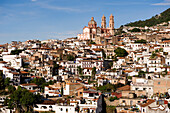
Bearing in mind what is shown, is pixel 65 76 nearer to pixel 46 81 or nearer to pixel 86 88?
pixel 46 81

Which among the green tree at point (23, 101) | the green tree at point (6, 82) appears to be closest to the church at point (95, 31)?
the green tree at point (6, 82)

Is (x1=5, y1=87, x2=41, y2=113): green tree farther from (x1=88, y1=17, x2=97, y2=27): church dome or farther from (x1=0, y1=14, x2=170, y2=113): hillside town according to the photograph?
(x1=88, y1=17, x2=97, y2=27): church dome

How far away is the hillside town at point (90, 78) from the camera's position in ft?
80.2

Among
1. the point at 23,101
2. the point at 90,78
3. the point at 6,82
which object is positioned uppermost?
the point at 90,78

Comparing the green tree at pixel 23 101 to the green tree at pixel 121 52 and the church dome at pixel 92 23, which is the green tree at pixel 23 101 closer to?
the green tree at pixel 121 52

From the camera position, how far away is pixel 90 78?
112 feet

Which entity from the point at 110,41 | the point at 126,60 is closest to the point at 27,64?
the point at 126,60

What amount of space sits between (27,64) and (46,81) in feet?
20.1

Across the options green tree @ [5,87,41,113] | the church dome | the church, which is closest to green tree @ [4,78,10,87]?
green tree @ [5,87,41,113]

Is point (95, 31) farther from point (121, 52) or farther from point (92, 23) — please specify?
point (121, 52)

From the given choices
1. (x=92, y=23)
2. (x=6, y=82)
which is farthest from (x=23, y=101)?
(x=92, y=23)

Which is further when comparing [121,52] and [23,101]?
[121,52]

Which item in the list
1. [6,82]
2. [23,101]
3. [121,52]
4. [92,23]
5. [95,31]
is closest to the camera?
[23,101]

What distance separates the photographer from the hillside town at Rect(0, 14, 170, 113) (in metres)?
24.5
